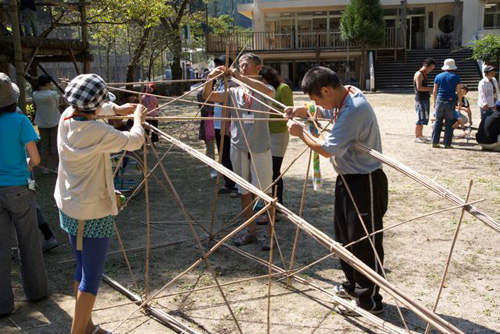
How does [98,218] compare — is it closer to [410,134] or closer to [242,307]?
[242,307]

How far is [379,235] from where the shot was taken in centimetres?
326

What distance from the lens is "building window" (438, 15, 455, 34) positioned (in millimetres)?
25919

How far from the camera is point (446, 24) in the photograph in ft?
85.4

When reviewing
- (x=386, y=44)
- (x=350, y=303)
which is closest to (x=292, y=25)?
(x=386, y=44)

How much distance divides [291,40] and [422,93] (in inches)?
636

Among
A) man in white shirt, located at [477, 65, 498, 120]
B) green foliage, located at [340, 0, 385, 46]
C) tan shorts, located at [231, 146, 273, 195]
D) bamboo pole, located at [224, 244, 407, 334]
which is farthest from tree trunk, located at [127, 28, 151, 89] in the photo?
bamboo pole, located at [224, 244, 407, 334]

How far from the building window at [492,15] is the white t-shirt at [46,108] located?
2407 cm

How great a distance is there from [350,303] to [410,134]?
7.67 m

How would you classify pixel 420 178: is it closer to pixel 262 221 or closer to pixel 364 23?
Answer: pixel 262 221

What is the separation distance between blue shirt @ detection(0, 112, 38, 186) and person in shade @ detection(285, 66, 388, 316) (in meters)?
1.72

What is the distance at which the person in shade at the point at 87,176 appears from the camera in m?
2.62

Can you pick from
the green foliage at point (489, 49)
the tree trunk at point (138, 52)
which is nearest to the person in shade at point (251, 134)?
the tree trunk at point (138, 52)

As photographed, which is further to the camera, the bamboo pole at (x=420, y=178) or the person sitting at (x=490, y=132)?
the person sitting at (x=490, y=132)

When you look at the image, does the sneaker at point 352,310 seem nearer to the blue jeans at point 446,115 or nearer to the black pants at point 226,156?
the black pants at point 226,156
